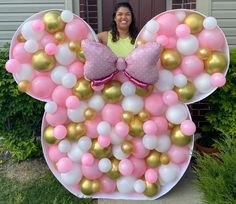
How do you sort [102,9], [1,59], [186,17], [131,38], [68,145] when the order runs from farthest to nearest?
[102,9] < [1,59] < [131,38] < [68,145] < [186,17]

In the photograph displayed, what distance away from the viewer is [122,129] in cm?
341

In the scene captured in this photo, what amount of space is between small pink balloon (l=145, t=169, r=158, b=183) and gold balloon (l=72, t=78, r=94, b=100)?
87cm

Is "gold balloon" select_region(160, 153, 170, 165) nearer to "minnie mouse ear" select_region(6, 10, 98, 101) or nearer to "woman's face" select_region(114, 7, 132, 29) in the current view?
"minnie mouse ear" select_region(6, 10, 98, 101)

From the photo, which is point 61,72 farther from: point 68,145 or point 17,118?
point 17,118

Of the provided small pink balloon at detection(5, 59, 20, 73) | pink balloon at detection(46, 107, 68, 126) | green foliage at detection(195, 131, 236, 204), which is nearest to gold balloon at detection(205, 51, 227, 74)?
green foliage at detection(195, 131, 236, 204)

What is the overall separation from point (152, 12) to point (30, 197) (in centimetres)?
284

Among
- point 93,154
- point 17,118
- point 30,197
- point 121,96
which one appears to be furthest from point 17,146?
point 121,96

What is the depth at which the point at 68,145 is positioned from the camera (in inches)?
143

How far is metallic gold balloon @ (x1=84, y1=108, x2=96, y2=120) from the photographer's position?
3510mm

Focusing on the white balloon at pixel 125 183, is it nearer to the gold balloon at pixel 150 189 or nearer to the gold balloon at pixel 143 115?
the gold balloon at pixel 150 189

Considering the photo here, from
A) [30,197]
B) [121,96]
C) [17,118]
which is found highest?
[121,96]

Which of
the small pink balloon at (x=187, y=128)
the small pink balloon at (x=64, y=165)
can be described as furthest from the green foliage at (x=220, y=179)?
the small pink balloon at (x=64, y=165)

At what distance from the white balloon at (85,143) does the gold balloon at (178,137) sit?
0.73m

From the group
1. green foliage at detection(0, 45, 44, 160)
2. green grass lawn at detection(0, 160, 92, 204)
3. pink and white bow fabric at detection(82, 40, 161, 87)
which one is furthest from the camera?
green foliage at detection(0, 45, 44, 160)
